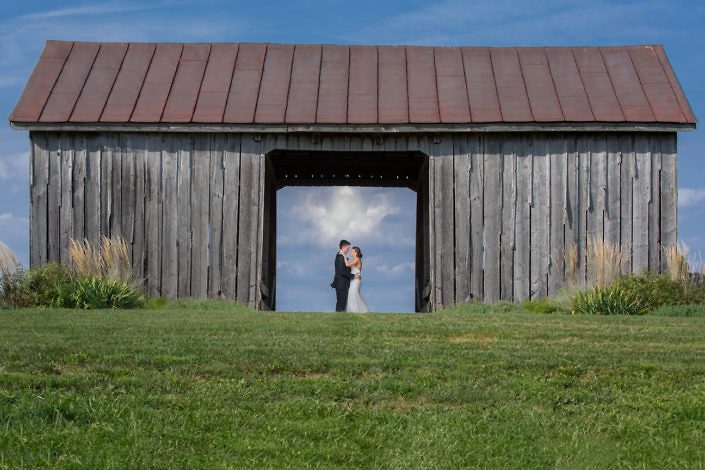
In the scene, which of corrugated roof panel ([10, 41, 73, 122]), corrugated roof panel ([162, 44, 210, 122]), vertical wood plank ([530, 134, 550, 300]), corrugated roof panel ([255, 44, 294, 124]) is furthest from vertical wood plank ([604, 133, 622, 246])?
corrugated roof panel ([10, 41, 73, 122])

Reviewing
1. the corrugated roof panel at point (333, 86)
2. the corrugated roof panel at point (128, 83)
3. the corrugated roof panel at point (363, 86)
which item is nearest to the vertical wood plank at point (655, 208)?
the corrugated roof panel at point (363, 86)

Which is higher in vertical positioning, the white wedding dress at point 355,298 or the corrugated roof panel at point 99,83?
the corrugated roof panel at point 99,83

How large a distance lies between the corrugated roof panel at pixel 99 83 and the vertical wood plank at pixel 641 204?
10951 millimetres

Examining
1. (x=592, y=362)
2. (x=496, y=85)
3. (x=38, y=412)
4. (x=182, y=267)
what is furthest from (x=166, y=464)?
(x=496, y=85)

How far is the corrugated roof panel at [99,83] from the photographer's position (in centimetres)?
1591

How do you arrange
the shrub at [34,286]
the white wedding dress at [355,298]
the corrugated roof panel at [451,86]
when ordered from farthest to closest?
the white wedding dress at [355,298]
the corrugated roof panel at [451,86]
the shrub at [34,286]

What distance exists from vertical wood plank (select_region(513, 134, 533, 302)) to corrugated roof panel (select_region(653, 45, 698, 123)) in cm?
324

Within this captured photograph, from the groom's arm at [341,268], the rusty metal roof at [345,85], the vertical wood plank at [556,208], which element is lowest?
the groom's arm at [341,268]

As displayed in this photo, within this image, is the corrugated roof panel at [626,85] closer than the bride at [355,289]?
Yes

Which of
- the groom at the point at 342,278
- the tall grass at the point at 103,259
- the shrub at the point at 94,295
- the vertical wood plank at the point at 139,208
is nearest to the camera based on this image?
the shrub at the point at 94,295

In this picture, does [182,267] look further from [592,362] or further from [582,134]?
[592,362]

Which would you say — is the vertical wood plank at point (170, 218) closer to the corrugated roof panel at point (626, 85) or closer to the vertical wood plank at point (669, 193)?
the corrugated roof panel at point (626, 85)

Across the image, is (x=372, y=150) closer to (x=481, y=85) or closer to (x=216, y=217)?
(x=481, y=85)

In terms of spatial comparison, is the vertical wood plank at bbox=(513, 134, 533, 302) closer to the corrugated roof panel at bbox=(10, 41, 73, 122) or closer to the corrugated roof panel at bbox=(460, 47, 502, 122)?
the corrugated roof panel at bbox=(460, 47, 502, 122)
